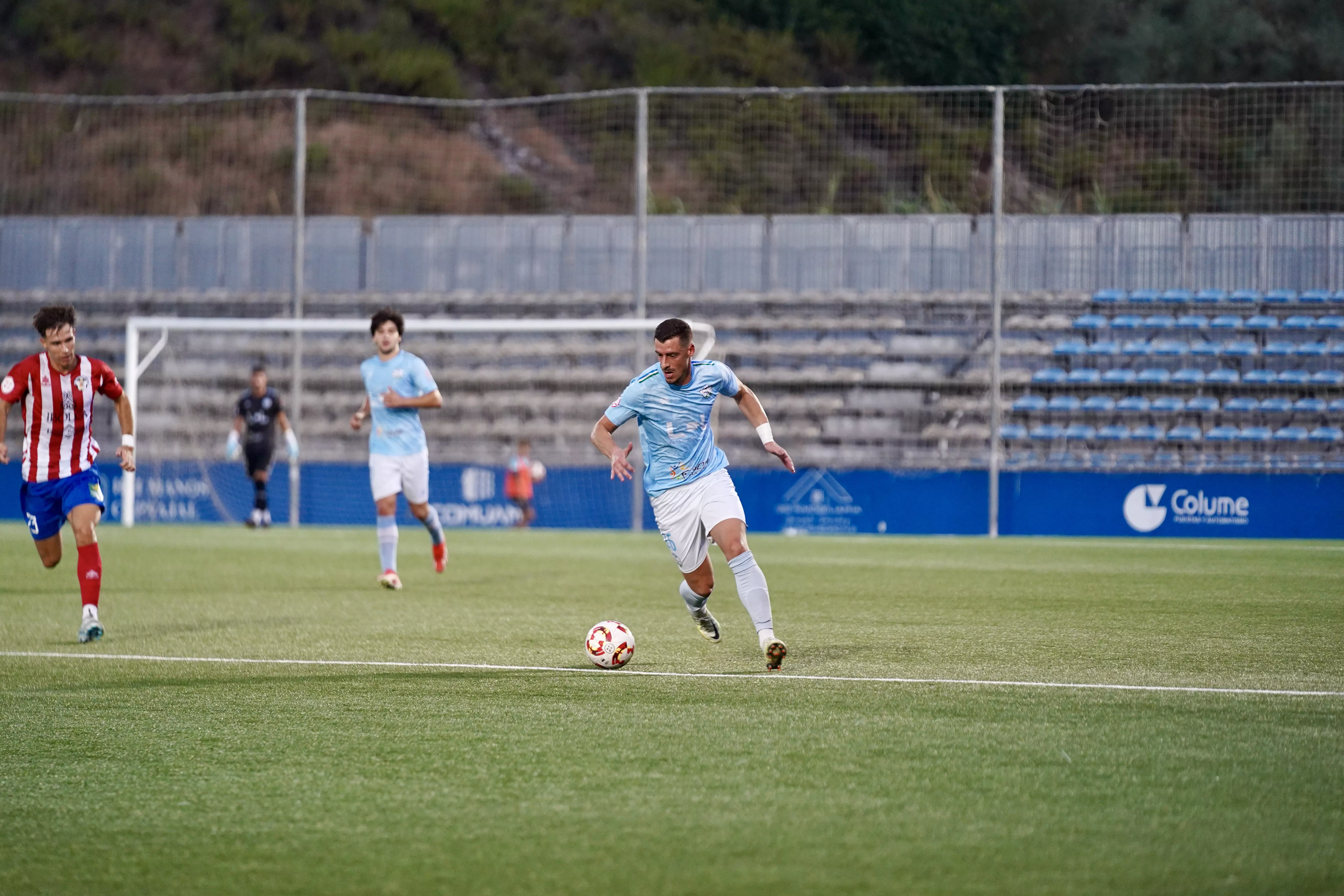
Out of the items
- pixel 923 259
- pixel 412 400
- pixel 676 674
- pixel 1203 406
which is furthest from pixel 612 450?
pixel 923 259

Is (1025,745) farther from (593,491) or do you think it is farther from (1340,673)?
(593,491)

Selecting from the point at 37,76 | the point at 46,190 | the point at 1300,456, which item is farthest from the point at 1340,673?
the point at 37,76

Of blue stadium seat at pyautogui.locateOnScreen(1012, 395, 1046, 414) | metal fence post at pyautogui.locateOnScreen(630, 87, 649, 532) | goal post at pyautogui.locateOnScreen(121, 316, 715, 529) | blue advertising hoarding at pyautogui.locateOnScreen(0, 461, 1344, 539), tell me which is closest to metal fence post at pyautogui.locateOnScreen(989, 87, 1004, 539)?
blue advertising hoarding at pyautogui.locateOnScreen(0, 461, 1344, 539)

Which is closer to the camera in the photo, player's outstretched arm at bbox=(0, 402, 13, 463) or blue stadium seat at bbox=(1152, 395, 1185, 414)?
player's outstretched arm at bbox=(0, 402, 13, 463)

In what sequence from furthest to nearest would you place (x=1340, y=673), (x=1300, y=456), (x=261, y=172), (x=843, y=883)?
(x=261, y=172) → (x=1300, y=456) → (x=1340, y=673) → (x=843, y=883)

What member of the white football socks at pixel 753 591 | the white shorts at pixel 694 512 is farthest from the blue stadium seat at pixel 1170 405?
the white football socks at pixel 753 591

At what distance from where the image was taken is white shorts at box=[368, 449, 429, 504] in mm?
12445

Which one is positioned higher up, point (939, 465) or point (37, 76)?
point (37, 76)

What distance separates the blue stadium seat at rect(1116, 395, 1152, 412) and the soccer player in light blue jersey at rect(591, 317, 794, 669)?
1644 centimetres

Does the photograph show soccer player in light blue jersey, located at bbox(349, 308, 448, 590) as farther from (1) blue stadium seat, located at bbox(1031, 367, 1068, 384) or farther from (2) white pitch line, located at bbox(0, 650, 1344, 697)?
(1) blue stadium seat, located at bbox(1031, 367, 1068, 384)

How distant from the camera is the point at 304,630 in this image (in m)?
9.34

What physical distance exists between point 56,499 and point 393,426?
3796 mm

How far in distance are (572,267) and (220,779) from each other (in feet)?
73.0

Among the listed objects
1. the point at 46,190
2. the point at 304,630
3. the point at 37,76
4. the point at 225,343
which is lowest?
the point at 304,630
